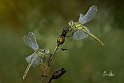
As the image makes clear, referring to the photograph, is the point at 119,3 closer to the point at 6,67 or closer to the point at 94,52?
the point at 94,52

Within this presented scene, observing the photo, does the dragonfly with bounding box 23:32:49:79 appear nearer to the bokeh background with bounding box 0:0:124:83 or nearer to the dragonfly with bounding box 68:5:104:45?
the dragonfly with bounding box 68:5:104:45

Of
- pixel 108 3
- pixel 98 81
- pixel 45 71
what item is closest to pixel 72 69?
pixel 98 81

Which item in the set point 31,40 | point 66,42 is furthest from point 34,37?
point 66,42

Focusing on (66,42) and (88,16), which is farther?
(66,42)

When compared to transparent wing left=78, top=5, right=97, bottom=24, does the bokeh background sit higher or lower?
higher

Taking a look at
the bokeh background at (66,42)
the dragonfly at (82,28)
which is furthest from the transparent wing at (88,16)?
the bokeh background at (66,42)

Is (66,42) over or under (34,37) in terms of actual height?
over

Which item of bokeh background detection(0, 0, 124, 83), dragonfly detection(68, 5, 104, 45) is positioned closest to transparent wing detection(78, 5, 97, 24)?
dragonfly detection(68, 5, 104, 45)

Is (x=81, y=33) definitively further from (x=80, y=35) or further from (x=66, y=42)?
(x=66, y=42)
